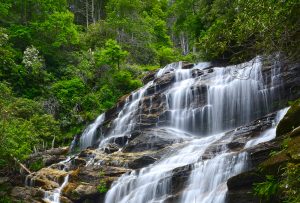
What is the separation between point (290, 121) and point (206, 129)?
820 centimetres

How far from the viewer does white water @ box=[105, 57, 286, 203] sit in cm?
1295

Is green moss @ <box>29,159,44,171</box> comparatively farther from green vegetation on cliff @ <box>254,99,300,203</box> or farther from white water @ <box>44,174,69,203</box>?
green vegetation on cliff @ <box>254,99,300,203</box>

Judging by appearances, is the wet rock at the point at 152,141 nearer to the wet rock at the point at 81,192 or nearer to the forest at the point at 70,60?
the wet rock at the point at 81,192

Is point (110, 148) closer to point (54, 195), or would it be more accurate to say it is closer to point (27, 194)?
point (54, 195)

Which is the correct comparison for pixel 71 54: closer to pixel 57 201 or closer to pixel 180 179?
pixel 57 201

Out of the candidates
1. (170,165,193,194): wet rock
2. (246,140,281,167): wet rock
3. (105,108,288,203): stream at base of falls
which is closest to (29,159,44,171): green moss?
(105,108,288,203): stream at base of falls

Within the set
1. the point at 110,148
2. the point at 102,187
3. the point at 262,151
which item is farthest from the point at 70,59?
the point at 262,151

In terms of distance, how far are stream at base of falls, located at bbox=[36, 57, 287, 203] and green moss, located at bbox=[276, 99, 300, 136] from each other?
1330mm

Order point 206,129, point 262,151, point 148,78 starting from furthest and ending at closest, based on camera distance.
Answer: point 148,78, point 206,129, point 262,151

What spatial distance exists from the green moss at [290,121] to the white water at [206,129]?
1378mm

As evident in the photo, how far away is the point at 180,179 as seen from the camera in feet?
45.5

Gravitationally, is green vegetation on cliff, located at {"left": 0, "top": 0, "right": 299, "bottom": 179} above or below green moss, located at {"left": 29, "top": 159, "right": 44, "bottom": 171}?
above

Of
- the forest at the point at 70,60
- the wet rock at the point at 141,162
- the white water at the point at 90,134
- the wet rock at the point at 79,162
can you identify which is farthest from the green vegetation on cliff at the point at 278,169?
the white water at the point at 90,134

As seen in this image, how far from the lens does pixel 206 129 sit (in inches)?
791
